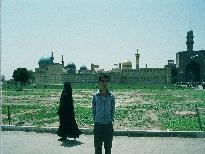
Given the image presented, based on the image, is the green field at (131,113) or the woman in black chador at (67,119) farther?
the green field at (131,113)

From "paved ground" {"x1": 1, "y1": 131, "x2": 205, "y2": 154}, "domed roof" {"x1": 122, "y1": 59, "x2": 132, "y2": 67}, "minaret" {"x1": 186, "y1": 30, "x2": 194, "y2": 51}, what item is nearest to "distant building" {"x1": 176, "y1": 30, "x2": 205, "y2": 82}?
"minaret" {"x1": 186, "y1": 30, "x2": 194, "y2": 51}

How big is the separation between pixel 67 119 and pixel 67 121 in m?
0.06

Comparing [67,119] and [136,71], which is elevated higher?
[136,71]

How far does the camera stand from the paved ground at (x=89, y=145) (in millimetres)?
7973

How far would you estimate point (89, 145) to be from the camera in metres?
8.68

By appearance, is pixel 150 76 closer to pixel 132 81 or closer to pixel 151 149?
pixel 132 81

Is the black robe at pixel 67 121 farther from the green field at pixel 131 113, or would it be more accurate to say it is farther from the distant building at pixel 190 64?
the distant building at pixel 190 64

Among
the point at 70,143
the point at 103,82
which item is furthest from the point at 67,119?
the point at 103,82

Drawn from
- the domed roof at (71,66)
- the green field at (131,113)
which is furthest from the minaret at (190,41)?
the green field at (131,113)

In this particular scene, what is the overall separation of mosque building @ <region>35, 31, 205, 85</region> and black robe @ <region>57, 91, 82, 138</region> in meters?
71.7

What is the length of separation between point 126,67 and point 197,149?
3704 inches

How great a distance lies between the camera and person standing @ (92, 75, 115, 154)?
616cm

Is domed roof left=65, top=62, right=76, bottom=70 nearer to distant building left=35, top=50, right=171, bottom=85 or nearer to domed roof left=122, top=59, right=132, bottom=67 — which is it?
distant building left=35, top=50, right=171, bottom=85

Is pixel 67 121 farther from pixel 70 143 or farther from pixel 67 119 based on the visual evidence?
pixel 70 143
